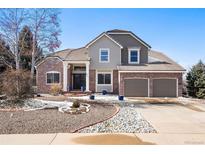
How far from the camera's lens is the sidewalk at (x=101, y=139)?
8.98 meters

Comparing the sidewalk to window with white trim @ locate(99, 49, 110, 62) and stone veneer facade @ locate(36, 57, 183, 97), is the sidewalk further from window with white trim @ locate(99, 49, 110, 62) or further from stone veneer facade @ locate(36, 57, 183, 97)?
window with white trim @ locate(99, 49, 110, 62)

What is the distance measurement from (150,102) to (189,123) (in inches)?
278

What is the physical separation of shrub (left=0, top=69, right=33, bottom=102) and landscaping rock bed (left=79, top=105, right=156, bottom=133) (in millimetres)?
4496

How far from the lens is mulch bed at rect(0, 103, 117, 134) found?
10359 mm

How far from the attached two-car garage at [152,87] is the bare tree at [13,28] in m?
10.4

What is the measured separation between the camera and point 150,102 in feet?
62.1

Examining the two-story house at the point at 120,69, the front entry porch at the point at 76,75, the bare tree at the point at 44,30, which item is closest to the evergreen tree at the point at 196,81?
the two-story house at the point at 120,69

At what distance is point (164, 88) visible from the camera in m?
23.1

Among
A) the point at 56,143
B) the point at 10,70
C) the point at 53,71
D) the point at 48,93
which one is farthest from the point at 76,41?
the point at 53,71

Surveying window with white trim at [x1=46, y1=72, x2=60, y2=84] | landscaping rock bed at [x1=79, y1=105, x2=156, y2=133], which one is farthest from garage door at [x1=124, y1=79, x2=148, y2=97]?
landscaping rock bed at [x1=79, y1=105, x2=156, y2=133]

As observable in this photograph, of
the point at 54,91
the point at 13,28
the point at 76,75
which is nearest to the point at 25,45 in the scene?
the point at 13,28

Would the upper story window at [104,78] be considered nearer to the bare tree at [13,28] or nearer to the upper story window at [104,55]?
the upper story window at [104,55]

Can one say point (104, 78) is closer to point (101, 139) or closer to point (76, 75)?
point (76, 75)
